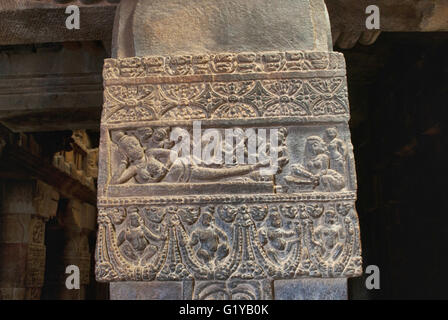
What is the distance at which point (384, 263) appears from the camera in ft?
16.4

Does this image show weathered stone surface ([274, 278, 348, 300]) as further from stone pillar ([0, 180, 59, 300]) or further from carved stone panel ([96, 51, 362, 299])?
stone pillar ([0, 180, 59, 300])

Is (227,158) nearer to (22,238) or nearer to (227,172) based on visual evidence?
(227,172)

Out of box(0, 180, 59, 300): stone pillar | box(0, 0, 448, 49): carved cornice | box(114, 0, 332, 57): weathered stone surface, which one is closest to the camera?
box(114, 0, 332, 57): weathered stone surface

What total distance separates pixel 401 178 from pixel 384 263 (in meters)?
0.99

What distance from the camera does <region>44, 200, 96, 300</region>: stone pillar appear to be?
6.78m

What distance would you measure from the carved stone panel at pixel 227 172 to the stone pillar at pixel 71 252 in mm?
5387

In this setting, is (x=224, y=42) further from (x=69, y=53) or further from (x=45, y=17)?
(x=69, y=53)

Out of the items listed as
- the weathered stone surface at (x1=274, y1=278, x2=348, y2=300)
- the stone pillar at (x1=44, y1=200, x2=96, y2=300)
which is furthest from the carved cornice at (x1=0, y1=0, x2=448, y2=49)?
the stone pillar at (x1=44, y1=200, x2=96, y2=300)

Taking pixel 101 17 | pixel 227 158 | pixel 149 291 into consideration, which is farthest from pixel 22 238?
pixel 227 158

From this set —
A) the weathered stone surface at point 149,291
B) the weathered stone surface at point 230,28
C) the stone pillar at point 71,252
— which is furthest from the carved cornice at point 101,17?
the stone pillar at point 71,252

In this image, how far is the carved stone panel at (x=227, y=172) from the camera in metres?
1.92

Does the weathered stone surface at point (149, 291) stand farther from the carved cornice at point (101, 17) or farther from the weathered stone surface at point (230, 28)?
the carved cornice at point (101, 17)

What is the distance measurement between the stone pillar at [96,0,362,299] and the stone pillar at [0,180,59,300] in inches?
165
